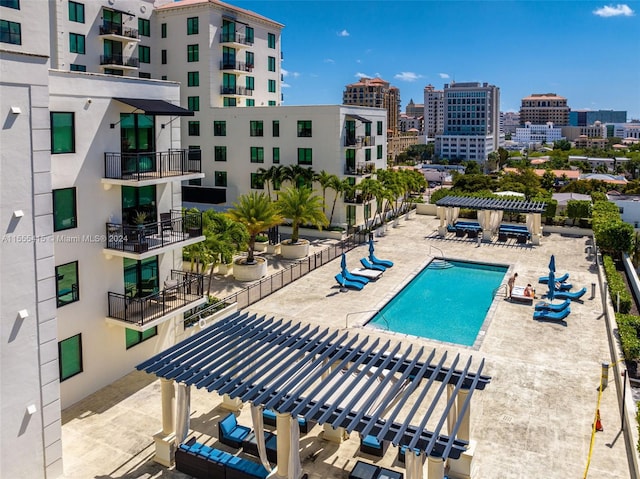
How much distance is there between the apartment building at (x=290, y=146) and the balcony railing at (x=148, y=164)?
24.8m

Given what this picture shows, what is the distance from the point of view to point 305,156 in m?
47.7

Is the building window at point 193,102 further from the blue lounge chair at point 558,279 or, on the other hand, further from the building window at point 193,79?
the blue lounge chair at point 558,279

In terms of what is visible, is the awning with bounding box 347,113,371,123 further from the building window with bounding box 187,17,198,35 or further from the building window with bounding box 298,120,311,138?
the building window with bounding box 187,17,198,35

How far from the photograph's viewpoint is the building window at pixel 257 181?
4817 cm

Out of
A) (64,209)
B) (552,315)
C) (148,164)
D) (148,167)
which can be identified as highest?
(148,164)

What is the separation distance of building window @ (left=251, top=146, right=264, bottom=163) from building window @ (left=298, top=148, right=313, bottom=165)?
3635mm

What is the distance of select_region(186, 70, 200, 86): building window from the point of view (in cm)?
5078

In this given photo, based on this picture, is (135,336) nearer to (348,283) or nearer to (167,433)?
(167,433)

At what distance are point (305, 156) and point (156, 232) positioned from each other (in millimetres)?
28383

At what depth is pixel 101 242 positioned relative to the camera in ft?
62.0

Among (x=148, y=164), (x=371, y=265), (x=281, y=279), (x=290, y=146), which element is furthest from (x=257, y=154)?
(x=148, y=164)

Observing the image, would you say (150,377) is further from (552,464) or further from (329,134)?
(329,134)

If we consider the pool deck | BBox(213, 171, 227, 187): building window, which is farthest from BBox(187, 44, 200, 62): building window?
the pool deck

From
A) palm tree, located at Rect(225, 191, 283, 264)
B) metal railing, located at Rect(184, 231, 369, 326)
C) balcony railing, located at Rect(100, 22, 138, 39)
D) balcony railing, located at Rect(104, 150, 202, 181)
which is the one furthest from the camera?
balcony railing, located at Rect(100, 22, 138, 39)
